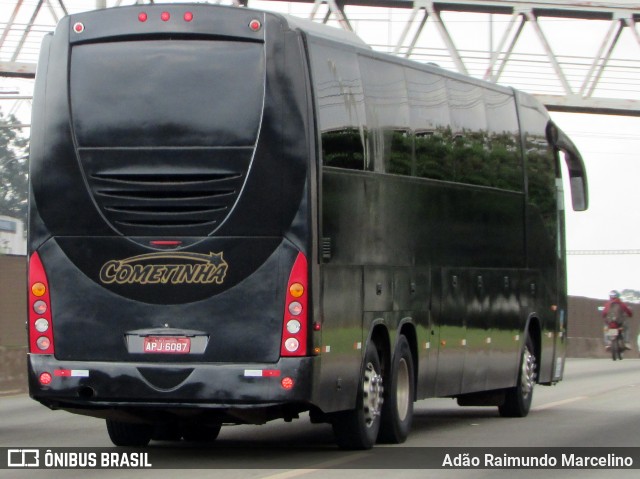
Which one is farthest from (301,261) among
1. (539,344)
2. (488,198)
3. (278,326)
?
(539,344)

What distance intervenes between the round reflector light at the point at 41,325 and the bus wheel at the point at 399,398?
3.26 m

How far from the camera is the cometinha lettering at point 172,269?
44.5 feet

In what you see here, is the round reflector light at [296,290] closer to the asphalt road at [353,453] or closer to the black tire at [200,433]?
the asphalt road at [353,453]

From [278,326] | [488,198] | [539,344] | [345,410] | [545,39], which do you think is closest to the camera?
[278,326]

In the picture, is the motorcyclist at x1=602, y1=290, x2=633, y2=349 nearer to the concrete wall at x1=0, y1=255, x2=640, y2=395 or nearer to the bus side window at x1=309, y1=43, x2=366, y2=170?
the concrete wall at x1=0, y1=255, x2=640, y2=395

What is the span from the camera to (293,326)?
13438mm

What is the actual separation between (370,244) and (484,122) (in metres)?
4.36

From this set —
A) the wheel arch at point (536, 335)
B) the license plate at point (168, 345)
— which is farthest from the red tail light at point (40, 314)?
the wheel arch at point (536, 335)

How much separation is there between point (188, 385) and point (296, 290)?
3.59 feet

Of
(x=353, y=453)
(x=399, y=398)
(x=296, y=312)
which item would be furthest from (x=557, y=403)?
(x=296, y=312)

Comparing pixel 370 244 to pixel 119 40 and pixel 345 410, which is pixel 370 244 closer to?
pixel 345 410

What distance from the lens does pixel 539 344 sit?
21156mm

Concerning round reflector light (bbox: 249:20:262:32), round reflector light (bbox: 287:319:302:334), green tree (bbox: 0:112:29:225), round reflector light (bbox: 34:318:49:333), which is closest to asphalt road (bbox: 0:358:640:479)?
round reflector light (bbox: 287:319:302:334)

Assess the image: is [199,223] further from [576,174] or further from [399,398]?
[576,174]
